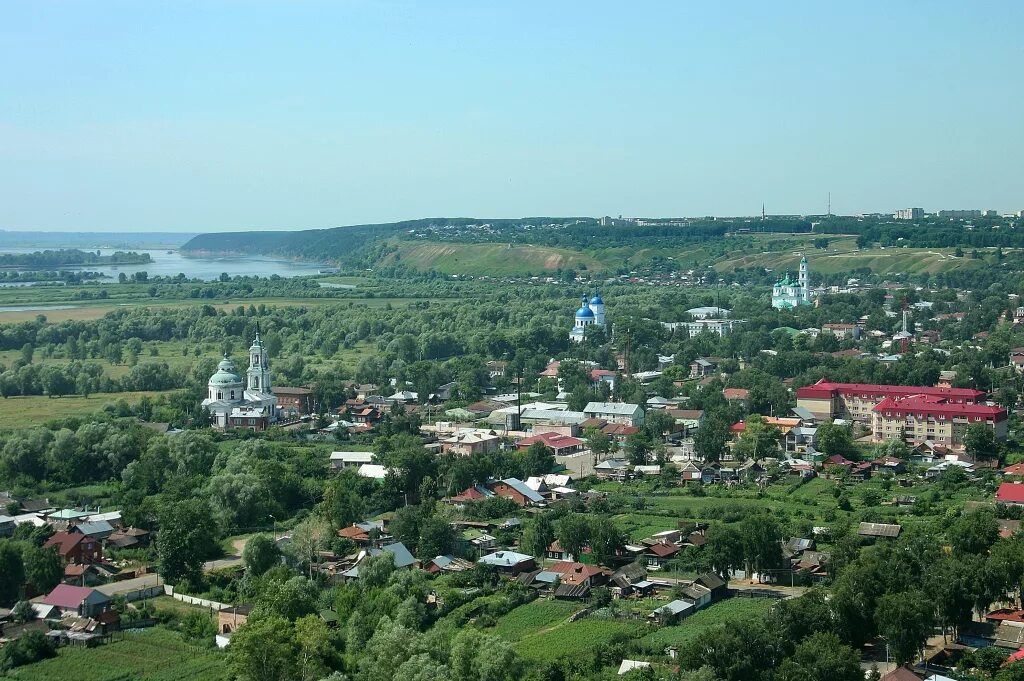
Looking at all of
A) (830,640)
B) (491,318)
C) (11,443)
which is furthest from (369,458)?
(491,318)

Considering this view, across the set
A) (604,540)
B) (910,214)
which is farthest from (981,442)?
(910,214)

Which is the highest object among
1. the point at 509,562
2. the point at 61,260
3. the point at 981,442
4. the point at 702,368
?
the point at 61,260

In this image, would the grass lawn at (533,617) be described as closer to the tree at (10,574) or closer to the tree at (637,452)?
the tree at (10,574)

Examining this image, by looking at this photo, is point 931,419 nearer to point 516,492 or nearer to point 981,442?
point 981,442

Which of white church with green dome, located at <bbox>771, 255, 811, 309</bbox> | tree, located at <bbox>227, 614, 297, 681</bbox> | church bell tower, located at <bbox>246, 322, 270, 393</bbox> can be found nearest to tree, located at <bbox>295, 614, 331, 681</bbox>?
tree, located at <bbox>227, 614, 297, 681</bbox>

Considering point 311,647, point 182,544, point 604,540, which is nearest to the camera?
point 311,647

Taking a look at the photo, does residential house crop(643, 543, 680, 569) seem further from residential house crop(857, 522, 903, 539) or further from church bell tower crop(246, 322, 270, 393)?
church bell tower crop(246, 322, 270, 393)
